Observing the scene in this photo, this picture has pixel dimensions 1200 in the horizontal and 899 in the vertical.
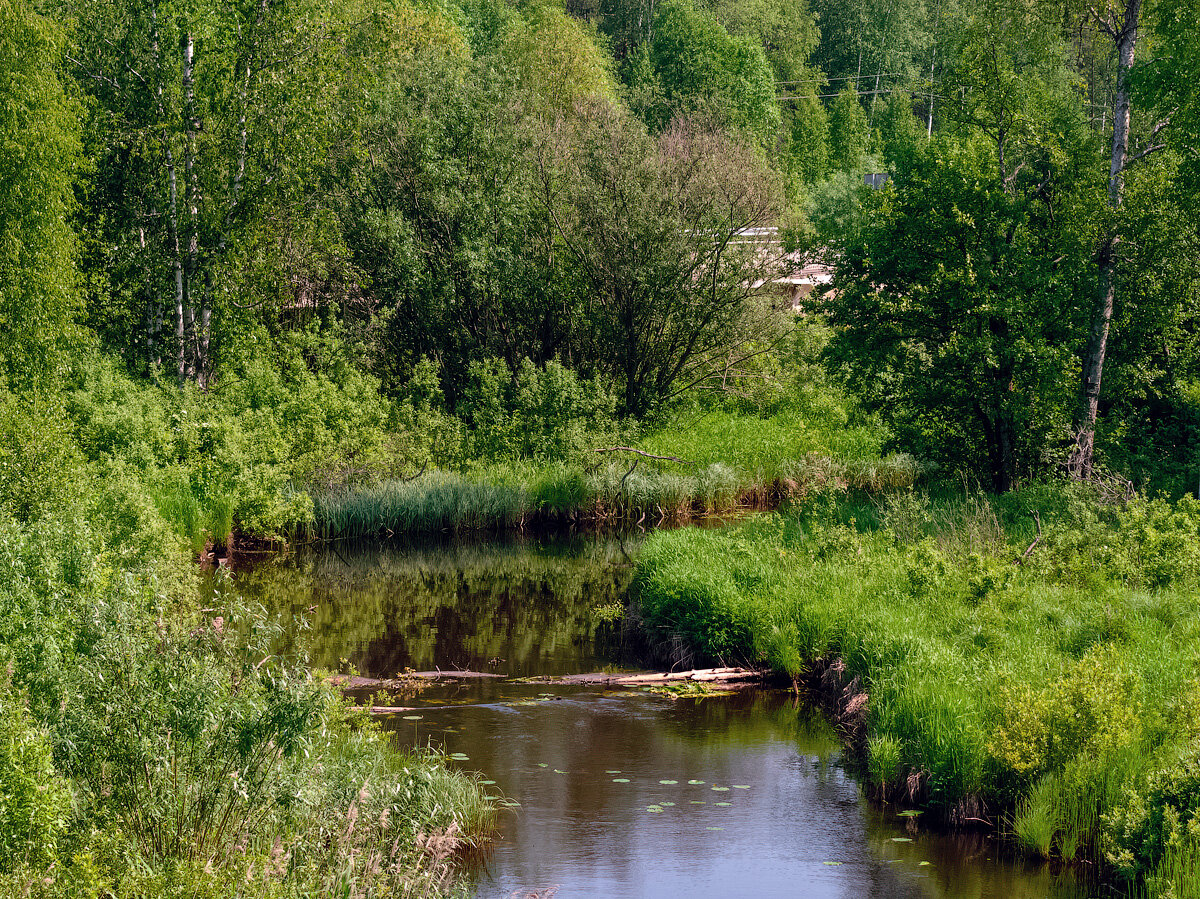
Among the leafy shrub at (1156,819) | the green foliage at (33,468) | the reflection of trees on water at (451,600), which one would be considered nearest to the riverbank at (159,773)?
the green foliage at (33,468)

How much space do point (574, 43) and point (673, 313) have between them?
22271mm

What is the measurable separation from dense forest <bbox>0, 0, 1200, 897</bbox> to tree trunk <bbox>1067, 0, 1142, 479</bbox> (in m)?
0.08

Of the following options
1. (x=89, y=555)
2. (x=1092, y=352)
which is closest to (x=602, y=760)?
(x=89, y=555)

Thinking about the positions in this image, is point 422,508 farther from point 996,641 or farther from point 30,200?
point 996,641

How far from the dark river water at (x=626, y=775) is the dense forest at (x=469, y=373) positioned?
66 centimetres

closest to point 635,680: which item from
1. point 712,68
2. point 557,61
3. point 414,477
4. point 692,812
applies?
point 692,812

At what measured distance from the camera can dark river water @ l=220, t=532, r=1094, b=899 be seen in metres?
9.12

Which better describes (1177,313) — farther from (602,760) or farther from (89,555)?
(89,555)

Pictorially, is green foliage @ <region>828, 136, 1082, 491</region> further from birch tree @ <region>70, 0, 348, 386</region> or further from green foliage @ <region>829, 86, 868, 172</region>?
green foliage @ <region>829, 86, 868, 172</region>

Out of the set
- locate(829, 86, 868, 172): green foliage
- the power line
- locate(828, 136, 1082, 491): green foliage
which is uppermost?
the power line

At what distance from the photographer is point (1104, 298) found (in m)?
18.7

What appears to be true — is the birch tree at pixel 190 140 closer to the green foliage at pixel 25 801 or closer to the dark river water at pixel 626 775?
the dark river water at pixel 626 775

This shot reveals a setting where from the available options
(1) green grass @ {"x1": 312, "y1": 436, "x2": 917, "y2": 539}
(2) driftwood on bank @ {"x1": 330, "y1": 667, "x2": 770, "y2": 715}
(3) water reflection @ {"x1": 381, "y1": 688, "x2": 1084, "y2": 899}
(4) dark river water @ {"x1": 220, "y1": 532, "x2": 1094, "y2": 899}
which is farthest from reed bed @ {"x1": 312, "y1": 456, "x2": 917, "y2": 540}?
(3) water reflection @ {"x1": 381, "y1": 688, "x2": 1084, "y2": 899}

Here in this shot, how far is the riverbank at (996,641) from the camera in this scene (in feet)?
30.5
